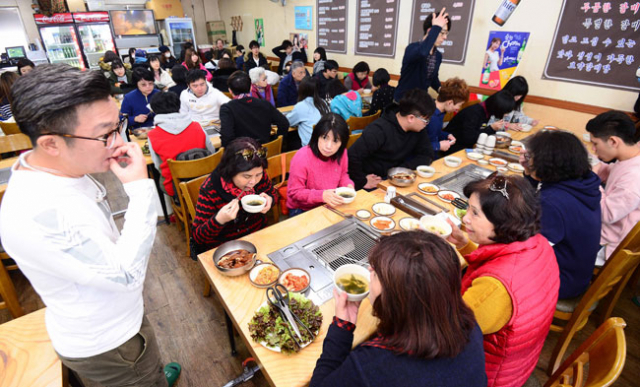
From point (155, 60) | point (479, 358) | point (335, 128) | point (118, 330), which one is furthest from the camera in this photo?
point (155, 60)

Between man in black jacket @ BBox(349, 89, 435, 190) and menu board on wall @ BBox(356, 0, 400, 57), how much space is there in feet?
12.2

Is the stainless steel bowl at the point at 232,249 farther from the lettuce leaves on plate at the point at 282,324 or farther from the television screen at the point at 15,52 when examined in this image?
the television screen at the point at 15,52

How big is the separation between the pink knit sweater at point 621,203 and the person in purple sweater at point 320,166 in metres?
1.82

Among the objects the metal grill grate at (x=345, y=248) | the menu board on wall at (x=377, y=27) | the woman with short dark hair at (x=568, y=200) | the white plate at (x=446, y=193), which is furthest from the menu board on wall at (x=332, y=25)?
the metal grill grate at (x=345, y=248)

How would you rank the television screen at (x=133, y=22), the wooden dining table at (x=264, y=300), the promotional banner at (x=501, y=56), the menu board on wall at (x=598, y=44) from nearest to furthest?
the wooden dining table at (x=264, y=300)
the menu board on wall at (x=598, y=44)
the promotional banner at (x=501, y=56)
the television screen at (x=133, y=22)

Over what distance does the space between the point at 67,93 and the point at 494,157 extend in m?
3.40

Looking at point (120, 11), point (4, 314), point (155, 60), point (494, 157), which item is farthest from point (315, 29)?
point (4, 314)

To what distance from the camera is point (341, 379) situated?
961 millimetres

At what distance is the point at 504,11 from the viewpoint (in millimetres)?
4355

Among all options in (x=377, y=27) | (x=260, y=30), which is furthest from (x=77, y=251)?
(x=260, y=30)

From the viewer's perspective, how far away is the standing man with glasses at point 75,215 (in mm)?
853

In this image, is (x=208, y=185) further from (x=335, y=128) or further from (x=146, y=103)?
(x=146, y=103)

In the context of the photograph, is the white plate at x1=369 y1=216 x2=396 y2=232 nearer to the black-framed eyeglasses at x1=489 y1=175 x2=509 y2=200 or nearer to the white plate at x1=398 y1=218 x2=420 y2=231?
the white plate at x1=398 y1=218 x2=420 y2=231

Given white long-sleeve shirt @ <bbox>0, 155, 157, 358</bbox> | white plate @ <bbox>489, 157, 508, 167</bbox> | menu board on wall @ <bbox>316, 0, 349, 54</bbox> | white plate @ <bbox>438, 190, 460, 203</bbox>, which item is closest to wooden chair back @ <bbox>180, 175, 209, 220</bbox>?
white long-sleeve shirt @ <bbox>0, 155, 157, 358</bbox>
